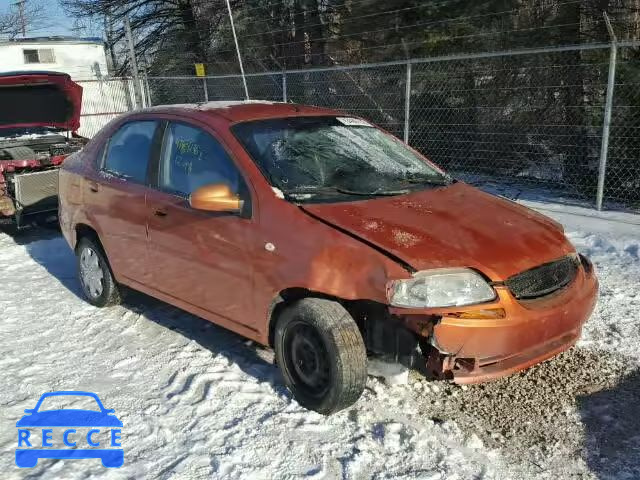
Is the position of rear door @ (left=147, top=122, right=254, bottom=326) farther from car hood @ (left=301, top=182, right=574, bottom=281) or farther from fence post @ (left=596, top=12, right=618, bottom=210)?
fence post @ (left=596, top=12, right=618, bottom=210)

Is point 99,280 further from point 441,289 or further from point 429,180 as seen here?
point 441,289

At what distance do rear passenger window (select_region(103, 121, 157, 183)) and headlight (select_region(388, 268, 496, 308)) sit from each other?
2.27m

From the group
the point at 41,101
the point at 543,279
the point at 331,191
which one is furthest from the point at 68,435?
the point at 41,101

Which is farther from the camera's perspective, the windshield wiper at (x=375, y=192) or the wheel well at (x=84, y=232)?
the wheel well at (x=84, y=232)

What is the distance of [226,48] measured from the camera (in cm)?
1702

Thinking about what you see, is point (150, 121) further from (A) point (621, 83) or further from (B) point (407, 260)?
(A) point (621, 83)

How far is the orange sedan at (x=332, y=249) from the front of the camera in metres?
3.07

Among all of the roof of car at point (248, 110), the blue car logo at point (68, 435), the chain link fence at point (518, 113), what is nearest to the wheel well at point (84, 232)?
the roof of car at point (248, 110)

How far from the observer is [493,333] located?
3023 mm

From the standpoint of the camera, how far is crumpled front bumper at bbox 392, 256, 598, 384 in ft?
9.79

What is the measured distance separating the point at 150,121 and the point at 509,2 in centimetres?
753

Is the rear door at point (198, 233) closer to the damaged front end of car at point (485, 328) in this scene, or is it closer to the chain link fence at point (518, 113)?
the damaged front end of car at point (485, 328)

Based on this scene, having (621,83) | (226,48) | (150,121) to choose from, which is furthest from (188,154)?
(226,48)

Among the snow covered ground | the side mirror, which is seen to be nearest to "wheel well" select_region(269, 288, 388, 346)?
the snow covered ground
